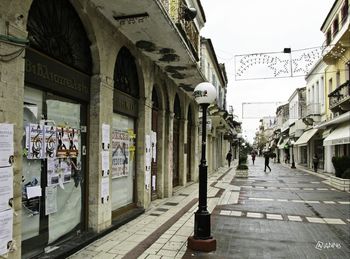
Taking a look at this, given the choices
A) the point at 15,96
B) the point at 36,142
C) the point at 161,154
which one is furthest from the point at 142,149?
the point at 15,96

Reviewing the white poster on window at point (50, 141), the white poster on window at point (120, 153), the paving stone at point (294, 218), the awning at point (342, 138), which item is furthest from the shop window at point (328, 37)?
the white poster on window at point (50, 141)

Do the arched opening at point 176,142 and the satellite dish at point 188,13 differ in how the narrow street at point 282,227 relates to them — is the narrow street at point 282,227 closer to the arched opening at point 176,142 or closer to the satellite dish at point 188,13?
the arched opening at point 176,142

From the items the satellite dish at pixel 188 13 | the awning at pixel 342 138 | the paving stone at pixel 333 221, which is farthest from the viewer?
the awning at pixel 342 138

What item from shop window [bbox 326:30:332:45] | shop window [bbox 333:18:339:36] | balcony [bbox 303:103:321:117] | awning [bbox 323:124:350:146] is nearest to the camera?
awning [bbox 323:124:350:146]

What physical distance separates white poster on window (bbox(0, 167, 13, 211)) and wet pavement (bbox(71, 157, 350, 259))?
76.9 inches

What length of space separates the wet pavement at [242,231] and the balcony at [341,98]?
9.90 m

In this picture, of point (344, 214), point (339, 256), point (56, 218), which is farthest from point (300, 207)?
point (56, 218)

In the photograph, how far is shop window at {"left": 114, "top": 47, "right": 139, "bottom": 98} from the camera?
329 inches

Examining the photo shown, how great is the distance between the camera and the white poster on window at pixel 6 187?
402cm

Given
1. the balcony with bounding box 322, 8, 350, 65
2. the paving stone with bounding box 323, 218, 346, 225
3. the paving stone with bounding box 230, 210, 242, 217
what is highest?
the balcony with bounding box 322, 8, 350, 65

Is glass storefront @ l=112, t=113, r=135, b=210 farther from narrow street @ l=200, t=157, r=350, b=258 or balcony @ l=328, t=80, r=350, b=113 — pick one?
balcony @ l=328, t=80, r=350, b=113

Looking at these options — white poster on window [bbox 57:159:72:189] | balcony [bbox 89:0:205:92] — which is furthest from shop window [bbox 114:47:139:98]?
white poster on window [bbox 57:159:72:189]

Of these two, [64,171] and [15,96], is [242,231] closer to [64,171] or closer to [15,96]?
[64,171]

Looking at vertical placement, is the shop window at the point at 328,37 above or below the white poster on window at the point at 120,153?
above
